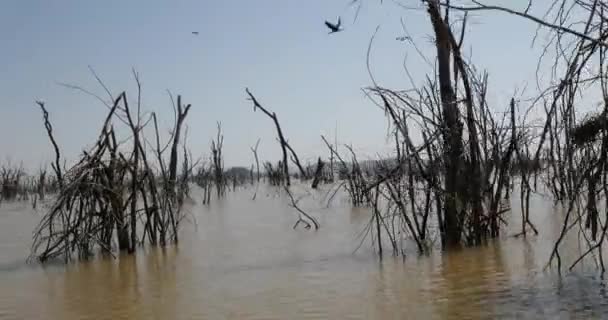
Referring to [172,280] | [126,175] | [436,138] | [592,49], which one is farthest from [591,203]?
[126,175]

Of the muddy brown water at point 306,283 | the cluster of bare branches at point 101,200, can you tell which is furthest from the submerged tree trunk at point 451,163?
the cluster of bare branches at point 101,200

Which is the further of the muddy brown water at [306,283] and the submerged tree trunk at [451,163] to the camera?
the submerged tree trunk at [451,163]

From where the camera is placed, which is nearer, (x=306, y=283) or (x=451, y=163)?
(x=306, y=283)

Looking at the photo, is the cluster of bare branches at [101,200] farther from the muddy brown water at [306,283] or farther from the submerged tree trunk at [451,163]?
the submerged tree trunk at [451,163]

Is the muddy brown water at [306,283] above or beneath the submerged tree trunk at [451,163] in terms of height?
beneath

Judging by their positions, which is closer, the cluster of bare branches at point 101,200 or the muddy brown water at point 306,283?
the muddy brown water at point 306,283

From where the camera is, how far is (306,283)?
4969mm

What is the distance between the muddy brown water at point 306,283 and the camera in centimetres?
388

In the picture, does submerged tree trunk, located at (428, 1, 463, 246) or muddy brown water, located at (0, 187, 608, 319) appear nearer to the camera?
muddy brown water, located at (0, 187, 608, 319)

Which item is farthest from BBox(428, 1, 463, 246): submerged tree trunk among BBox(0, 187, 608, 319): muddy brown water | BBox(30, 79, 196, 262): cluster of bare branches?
BBox(30, 79, 196, 262): cluster of bare branches

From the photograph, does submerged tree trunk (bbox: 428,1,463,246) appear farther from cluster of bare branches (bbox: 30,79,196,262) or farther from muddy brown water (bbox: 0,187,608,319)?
cluster of bare branches (bbox: 30,79,196,262)

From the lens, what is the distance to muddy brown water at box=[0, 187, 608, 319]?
388 cm

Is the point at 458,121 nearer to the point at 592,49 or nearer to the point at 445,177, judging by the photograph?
the point at 445,177

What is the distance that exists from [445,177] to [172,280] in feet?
8.68
